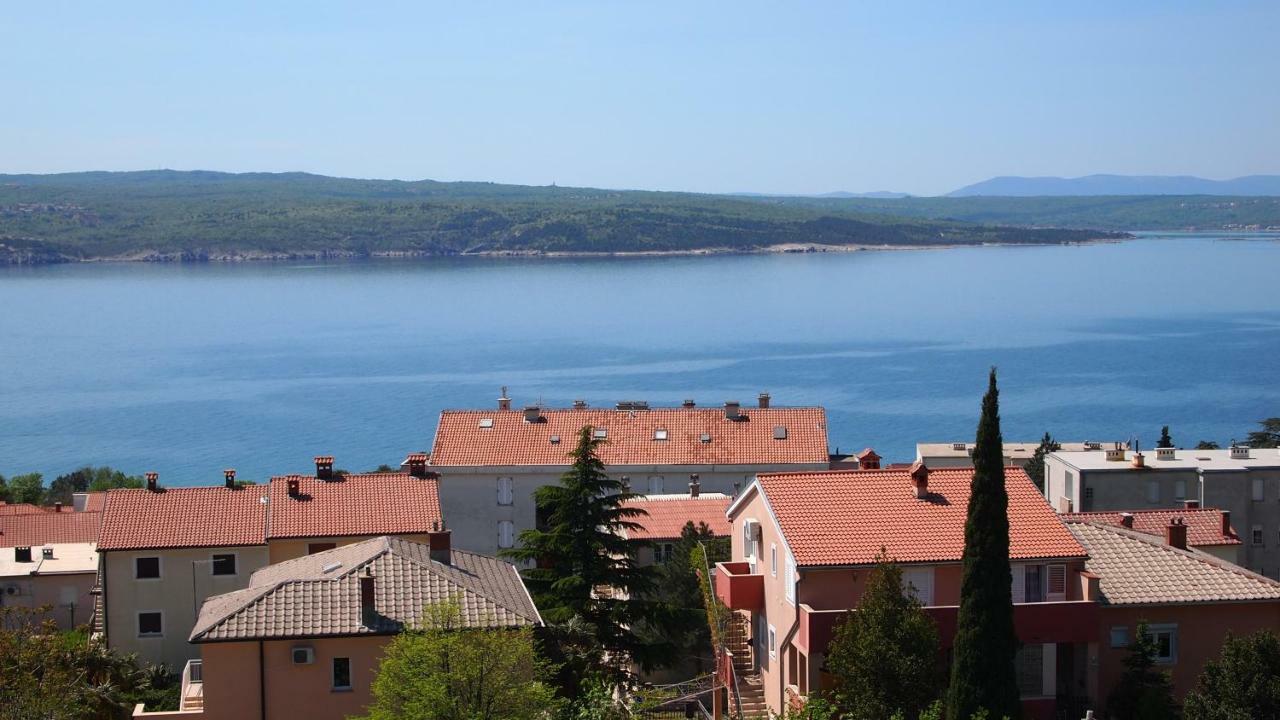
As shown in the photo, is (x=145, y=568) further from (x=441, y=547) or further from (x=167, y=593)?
(x=441, y=547)

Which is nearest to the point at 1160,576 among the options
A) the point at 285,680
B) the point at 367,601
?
the point at 367,601

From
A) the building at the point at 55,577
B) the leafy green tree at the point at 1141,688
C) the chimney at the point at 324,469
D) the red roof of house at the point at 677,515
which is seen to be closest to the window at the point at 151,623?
the chimney at the point at 324,469

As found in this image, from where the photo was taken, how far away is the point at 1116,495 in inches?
1485

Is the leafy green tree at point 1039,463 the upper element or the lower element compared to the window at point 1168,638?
lower

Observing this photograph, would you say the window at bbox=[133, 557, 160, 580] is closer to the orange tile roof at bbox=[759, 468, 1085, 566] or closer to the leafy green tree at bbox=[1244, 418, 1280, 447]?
the orange tile roof at bbox=[759, 468, 1085, 566]

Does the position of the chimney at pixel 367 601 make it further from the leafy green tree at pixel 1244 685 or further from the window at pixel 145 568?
the window at pixel 145 568

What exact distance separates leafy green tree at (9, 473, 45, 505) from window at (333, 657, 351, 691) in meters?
37.5

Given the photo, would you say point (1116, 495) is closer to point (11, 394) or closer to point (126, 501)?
point (126, 501)

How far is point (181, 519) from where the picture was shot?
26.7 m

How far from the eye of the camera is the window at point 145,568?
85.4ft

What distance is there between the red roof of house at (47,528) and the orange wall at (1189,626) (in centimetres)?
2602

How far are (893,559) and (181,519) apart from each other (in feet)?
47.5

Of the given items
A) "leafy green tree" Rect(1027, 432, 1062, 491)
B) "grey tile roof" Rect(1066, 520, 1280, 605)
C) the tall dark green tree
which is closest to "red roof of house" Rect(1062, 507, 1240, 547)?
"grey tile roof" Rect(1066, 520, 1280, 605)

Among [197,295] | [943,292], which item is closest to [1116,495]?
[943,292]
